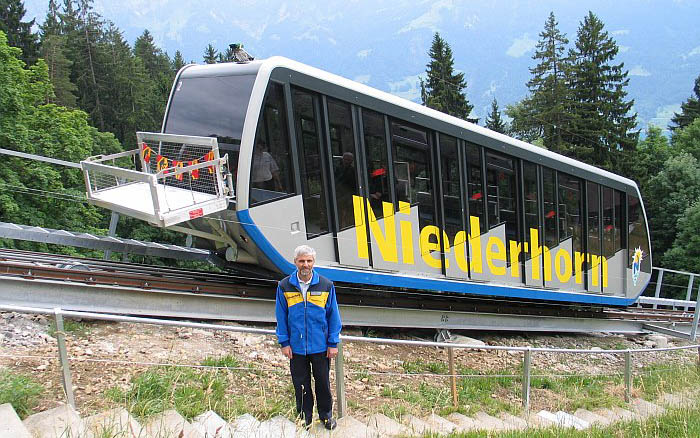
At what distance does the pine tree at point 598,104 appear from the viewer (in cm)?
4850

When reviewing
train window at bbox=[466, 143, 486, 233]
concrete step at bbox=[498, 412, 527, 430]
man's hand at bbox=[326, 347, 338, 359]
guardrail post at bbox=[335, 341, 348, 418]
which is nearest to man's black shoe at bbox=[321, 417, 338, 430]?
guardrail post at bbox=[335, 341, 348, 418]

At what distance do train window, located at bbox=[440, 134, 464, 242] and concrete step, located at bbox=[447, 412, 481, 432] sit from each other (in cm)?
398

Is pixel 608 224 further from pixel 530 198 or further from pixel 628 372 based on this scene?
pixel 628 372

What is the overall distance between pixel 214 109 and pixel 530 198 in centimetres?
578

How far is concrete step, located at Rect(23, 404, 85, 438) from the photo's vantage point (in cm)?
345

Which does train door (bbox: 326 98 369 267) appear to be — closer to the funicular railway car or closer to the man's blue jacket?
the funicular railway car

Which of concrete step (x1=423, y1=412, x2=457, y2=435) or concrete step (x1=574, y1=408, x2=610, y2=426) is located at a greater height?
concrete step (x1=423, y1=412, x2=457, y2=435)

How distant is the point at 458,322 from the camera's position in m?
10.1

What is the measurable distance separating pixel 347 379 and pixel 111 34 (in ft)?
218

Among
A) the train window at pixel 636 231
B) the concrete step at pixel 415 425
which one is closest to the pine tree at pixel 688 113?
the train window at pixel 636 231

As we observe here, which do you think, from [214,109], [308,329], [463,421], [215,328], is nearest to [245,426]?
[215,328]

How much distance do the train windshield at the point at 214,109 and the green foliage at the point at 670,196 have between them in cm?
4227

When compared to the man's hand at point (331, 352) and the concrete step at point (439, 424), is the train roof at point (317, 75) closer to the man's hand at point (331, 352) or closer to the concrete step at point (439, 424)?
the man's hand at point (331, 352)

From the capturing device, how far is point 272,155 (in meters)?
7.24
